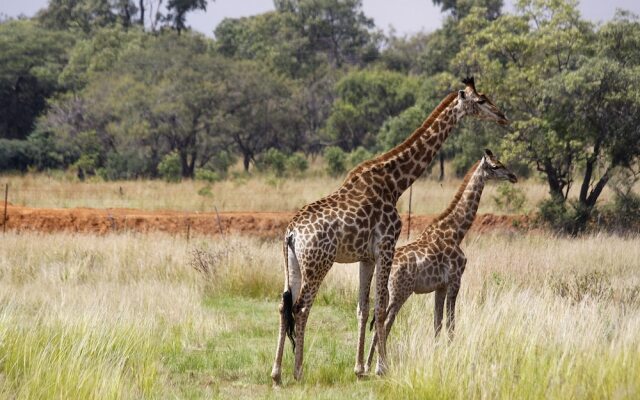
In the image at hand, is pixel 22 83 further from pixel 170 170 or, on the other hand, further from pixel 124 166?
pixel 170 170

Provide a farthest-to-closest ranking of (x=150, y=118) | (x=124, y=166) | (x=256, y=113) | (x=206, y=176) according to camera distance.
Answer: (x=256, y=113)
(x=150, y=118)
(x=124, y=166)
(x=206, y=176)

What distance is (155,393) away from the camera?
25.5 ft

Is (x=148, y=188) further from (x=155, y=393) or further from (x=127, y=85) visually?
(x=155, y=393)

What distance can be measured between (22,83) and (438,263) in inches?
1728

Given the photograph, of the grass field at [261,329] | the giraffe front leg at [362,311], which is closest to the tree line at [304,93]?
the grass field at [261,329]

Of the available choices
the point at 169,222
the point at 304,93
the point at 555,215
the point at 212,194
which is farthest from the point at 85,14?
the point at 555,215

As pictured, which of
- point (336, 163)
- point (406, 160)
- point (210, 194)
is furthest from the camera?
point (336, 163)

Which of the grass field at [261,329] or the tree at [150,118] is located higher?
the tree at [150,118]

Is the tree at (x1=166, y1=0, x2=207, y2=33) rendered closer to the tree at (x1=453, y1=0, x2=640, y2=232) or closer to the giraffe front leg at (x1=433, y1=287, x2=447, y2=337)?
the tree at (x1=453, y1=0, x2=640, y2=232)

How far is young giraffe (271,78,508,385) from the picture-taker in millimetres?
8047

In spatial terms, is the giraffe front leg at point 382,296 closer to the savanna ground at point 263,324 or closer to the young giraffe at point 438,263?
the savanna ground at point 263,324

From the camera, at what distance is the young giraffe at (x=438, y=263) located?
908 centimetres

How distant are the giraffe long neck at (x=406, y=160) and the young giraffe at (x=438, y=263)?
72 cm

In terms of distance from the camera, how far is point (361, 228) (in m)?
8.28
